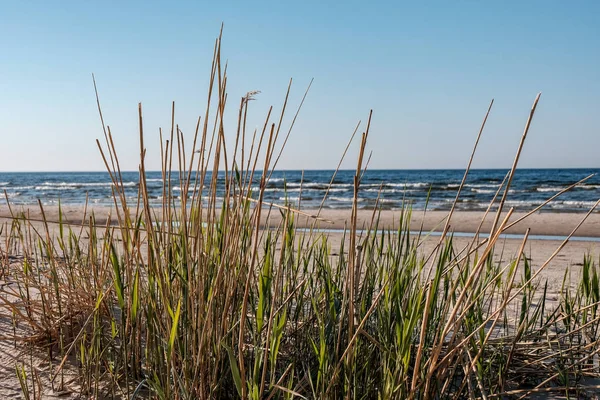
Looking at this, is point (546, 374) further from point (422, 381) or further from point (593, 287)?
point (422, 381)

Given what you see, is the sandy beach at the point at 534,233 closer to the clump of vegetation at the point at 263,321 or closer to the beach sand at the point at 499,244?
the beach sand at the point at 499,244

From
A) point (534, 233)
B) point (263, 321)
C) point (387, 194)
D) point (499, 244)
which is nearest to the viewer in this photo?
point (263, 321)

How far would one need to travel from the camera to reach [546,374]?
1.93 meters

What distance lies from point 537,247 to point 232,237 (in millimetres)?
6554

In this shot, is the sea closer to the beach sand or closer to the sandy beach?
the beach sand

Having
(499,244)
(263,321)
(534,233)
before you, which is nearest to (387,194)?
(534,233)

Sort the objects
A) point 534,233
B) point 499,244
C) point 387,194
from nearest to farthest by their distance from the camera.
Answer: point 499,244 → point 534,233 → point 387,194

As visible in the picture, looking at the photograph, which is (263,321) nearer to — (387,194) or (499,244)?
(499,244)

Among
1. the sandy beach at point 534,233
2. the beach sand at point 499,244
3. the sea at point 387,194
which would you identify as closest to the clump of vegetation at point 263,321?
the beach sand at point 499,244

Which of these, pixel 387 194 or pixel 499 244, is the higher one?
pixel 499 244

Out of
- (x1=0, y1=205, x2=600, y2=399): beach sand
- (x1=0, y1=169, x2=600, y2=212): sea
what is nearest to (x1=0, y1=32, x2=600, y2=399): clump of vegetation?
(x1=0, y1=205, x2=600, y2=399): beach sand

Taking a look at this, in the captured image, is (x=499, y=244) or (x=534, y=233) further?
(x=534, y=233)

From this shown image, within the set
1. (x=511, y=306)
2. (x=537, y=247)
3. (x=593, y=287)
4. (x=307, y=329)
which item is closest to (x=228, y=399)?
(x=307, y=329)

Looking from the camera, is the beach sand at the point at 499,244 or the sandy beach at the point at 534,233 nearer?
the beach sand at the point at 499,244
